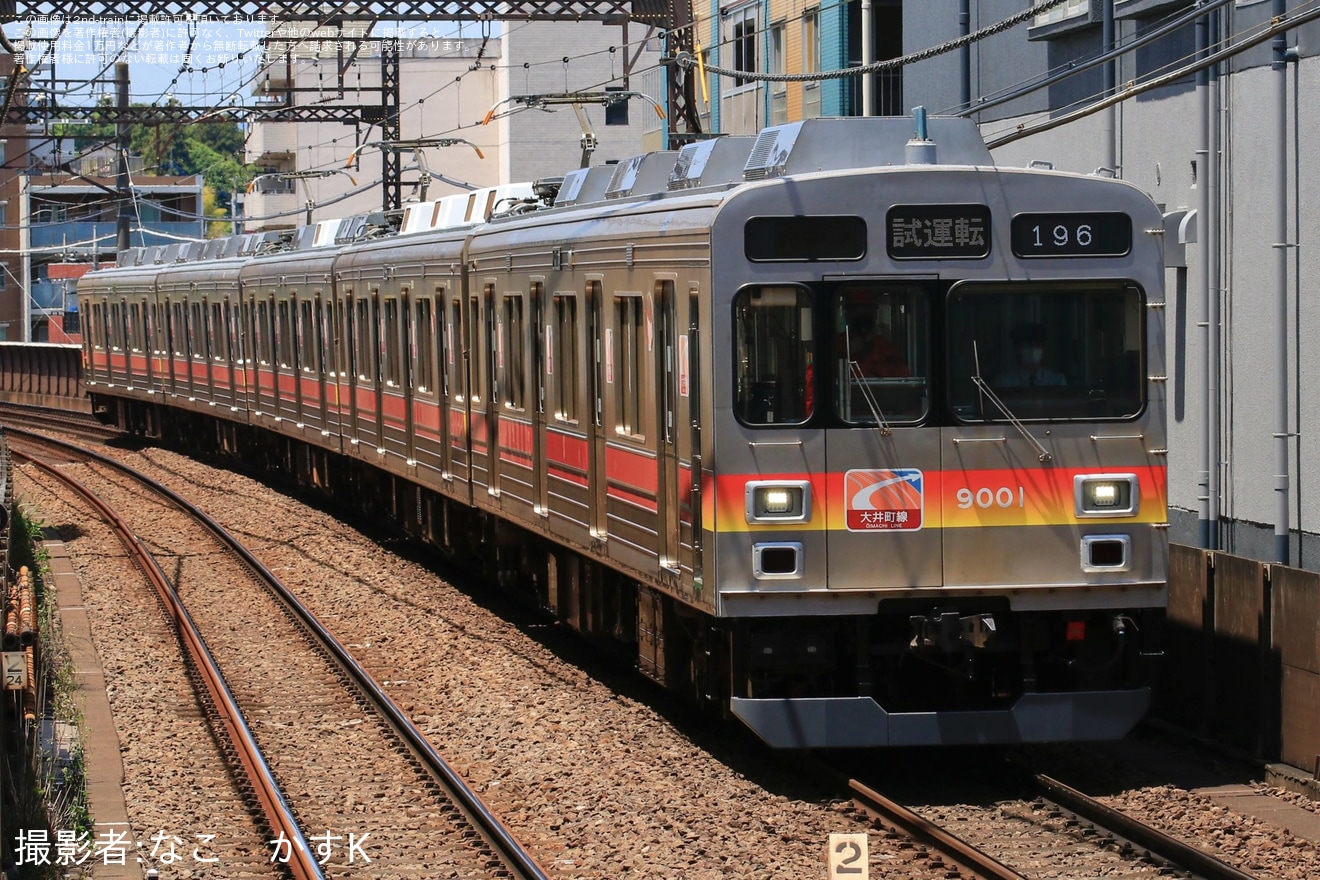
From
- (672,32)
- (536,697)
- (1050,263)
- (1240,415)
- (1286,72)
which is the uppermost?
(672,32)

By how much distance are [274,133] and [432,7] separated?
163ft

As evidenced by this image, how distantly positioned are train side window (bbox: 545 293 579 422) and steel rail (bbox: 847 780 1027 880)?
145 inches

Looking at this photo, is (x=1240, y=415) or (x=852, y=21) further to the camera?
(x=852, y=21)

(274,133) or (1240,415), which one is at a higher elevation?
(274,133)

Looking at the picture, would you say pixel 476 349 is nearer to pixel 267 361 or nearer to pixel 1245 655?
pixel 1245 655

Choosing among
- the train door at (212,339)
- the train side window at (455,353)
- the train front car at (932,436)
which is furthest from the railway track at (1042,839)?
the train door at (212,339)

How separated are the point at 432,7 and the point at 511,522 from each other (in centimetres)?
1032

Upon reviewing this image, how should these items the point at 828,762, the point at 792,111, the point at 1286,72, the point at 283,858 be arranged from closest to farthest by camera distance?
1. the point at 283,858
2. the point at 828,762
3. the point at 1286,72
4. the point at 792,111

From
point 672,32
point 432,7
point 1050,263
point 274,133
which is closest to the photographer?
point 1050,263

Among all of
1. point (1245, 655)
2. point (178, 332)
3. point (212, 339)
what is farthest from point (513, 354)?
point (178, 332)

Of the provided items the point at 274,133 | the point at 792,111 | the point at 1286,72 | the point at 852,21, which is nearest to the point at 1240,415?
the point at 1286,72

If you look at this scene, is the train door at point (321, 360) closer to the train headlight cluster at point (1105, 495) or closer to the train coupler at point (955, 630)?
the train coupler at point (955, 630)

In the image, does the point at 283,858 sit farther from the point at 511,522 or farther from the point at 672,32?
the point at 672,32

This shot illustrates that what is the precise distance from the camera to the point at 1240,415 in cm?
1315
